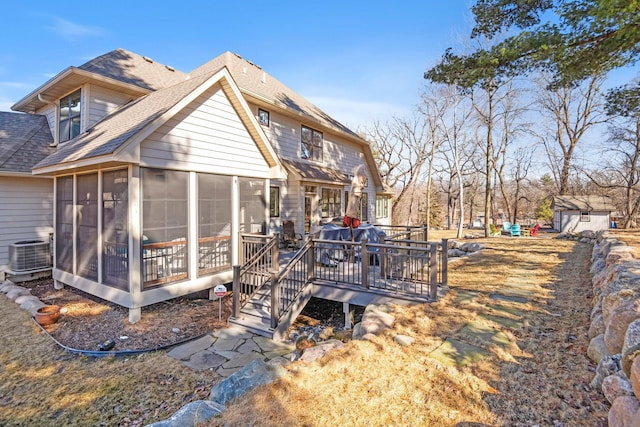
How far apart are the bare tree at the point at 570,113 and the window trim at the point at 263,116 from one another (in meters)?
23.9

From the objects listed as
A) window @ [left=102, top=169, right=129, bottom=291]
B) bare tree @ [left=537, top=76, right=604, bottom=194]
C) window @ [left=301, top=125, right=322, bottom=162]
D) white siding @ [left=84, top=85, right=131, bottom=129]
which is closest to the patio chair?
window @ [left=301, top=125, right=322, bottom=162]

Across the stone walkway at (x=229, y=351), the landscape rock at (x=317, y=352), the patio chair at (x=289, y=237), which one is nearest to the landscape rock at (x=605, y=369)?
the landscape rock at (x=317, y=352)

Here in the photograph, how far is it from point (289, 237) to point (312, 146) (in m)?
4.45

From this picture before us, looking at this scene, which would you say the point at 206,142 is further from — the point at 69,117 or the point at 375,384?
the point at 375,384

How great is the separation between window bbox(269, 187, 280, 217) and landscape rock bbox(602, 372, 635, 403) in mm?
9395

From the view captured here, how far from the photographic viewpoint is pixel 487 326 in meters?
4.73

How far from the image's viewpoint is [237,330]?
18.9ft

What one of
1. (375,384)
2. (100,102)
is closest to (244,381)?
(375,384)

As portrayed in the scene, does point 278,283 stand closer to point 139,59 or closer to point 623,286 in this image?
point 623,286

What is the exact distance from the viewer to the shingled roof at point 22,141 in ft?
28.6

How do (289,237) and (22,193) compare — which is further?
(289,237)

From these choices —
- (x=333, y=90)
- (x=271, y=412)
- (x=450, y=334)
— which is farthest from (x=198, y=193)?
(x=333, y=90)

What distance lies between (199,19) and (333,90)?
984cm

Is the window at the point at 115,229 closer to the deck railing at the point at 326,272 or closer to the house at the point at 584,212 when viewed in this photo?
the deck railing at the point at 326,272
